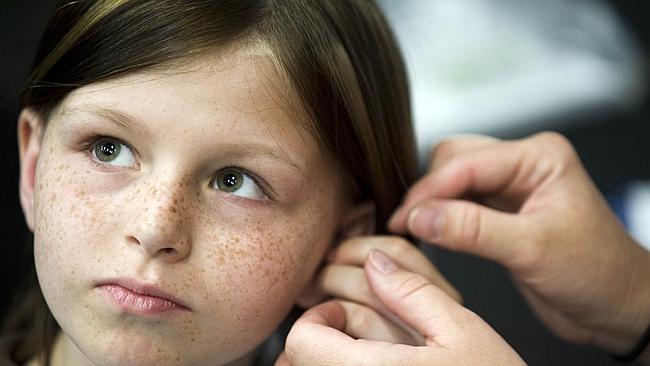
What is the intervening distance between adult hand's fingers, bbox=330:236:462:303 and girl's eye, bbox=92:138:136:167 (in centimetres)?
34

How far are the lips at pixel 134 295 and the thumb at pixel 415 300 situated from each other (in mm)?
285

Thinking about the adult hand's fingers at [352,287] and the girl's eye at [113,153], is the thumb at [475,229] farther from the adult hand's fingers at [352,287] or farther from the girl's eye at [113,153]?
the girl's eye at [113,153]

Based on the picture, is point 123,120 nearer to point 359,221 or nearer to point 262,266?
point 262,266

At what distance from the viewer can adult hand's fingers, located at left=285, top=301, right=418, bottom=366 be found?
39.9 inches

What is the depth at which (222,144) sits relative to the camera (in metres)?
1.01

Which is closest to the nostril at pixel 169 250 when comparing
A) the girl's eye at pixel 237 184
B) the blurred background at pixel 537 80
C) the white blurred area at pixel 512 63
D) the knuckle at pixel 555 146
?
the girl's eye at pixel 237 184

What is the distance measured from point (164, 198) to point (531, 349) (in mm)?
1004

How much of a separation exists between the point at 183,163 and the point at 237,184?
93 mm

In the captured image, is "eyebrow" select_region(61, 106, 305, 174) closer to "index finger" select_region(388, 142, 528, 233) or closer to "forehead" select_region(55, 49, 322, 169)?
"forehead" select_region(55, 49, 322, 169)

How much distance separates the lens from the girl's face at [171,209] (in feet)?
3.26

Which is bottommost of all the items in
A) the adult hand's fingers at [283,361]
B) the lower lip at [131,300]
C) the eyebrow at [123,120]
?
the adult hand's fingers at [283,361]

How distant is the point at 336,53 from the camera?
1.10 meters

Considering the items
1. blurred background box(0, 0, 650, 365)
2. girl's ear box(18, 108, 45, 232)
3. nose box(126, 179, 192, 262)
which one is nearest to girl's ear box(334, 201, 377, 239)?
nose box(126, 179, 192, 262)

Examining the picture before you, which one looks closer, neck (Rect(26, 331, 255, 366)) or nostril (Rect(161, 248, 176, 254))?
nostril (Rect(161, 248, 176, 254))
